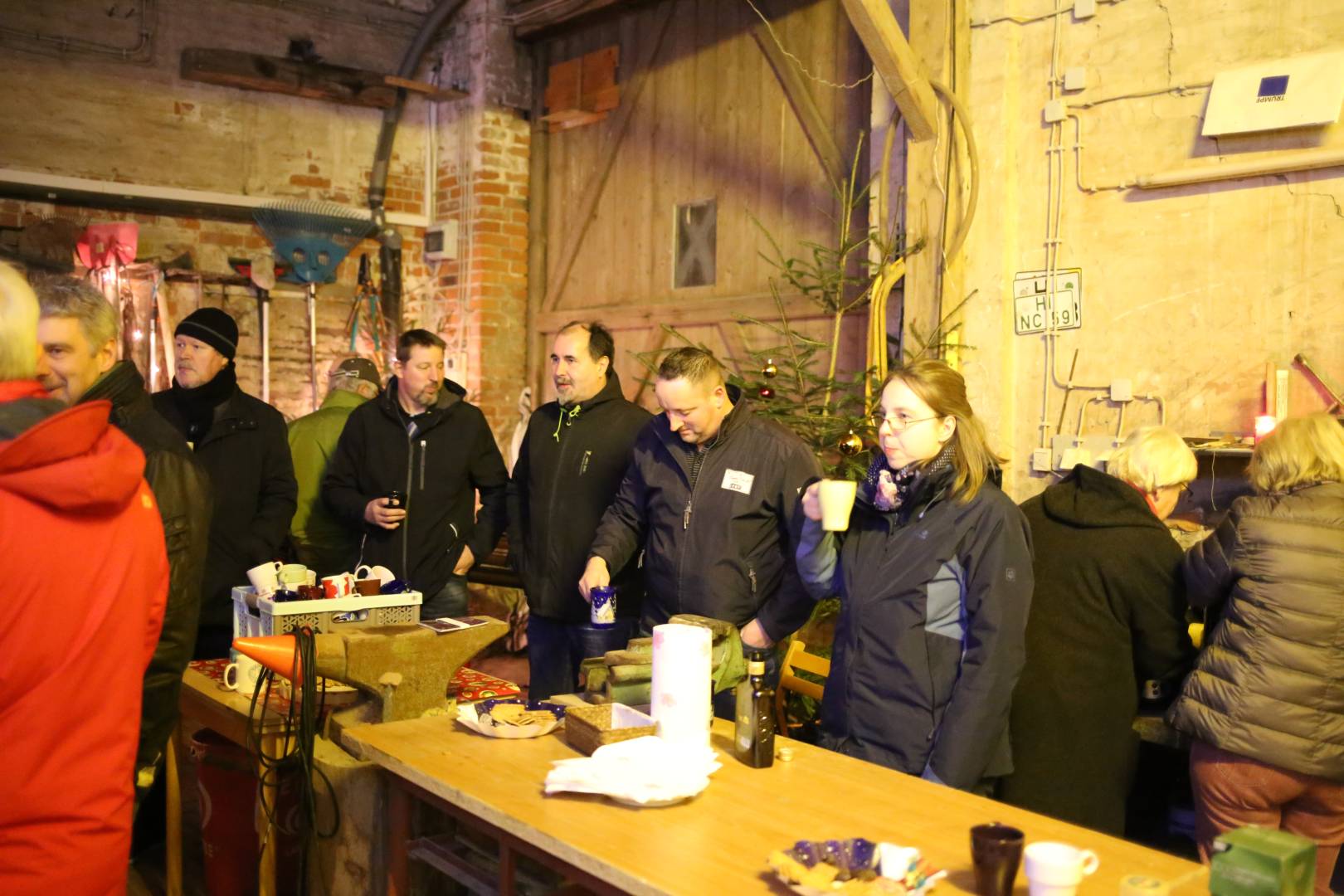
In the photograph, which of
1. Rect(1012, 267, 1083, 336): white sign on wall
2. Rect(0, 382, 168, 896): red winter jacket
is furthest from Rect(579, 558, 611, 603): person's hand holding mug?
Rect(1012, 267, 1083, 336): white sign on wall

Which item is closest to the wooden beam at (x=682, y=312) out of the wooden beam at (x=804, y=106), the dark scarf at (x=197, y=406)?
the wooden beam at (x=804, y=106)

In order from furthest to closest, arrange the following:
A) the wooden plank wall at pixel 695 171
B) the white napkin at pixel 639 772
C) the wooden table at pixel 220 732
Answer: the wooden plank wall at pixel 695 171 → the wooden table at pixel 220 732 → the white napkin at pixel 639 772

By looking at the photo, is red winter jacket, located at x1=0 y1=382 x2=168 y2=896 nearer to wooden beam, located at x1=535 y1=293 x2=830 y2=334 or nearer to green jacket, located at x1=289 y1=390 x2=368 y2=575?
green jacket, located at x1=289 y1=390 x2=368 y2=575

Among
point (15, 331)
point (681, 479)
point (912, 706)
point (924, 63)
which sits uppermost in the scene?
point (924, 63)

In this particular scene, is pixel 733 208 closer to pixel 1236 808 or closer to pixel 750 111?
pixel 750 111

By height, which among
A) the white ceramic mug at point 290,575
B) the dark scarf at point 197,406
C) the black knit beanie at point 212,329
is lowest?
the white ceramic mug at point 290,575

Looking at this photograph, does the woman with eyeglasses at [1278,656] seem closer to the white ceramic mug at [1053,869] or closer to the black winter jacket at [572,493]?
the white ceramic mug at [1053,869]

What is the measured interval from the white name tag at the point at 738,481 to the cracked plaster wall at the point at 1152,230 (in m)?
1.74

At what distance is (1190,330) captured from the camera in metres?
4.50

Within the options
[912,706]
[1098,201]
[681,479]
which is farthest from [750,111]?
[912,706]

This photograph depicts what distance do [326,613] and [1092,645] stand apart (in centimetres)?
201

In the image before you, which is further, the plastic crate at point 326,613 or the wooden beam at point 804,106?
the wooden beam at point 804,106

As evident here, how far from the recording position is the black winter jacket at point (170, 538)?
9.07ft

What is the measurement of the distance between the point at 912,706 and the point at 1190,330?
2.44 meters
